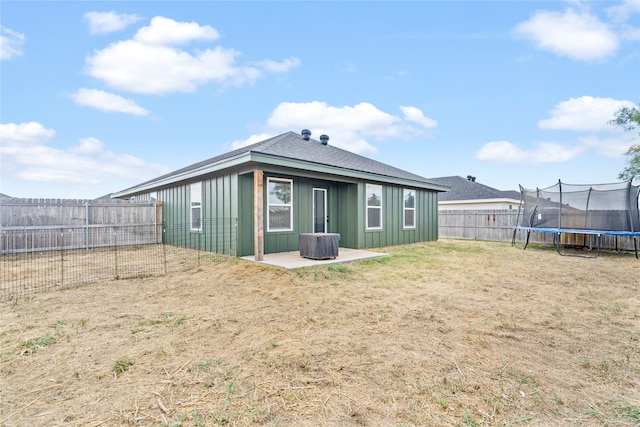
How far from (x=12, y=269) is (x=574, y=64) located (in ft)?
56.1

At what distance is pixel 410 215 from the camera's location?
11.0m

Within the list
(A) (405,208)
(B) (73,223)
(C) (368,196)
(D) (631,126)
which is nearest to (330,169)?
(C) (368,196)

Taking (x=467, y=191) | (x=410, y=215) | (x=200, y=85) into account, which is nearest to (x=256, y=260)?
(x=410, y=215)

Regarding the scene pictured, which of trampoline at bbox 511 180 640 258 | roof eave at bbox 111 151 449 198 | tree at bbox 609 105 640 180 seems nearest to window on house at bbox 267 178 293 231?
roof eave at bbox 111 151 449 198

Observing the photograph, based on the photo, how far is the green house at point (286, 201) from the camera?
718 centimetres

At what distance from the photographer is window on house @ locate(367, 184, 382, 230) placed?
9.37 m

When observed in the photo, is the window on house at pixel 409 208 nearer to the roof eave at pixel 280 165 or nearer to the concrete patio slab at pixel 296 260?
the roof eave at pixel 280 165

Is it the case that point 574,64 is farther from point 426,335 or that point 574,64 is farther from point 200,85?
point 200,85

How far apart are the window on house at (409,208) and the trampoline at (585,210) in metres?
3.94

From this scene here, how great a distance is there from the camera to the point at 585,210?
9.41 m

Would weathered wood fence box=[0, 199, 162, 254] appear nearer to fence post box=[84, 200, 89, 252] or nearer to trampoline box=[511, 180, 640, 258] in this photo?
fence post box=[84, 200, 89, 252]

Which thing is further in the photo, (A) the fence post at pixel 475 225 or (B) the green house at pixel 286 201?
(A) the fence post at pixel 475 225

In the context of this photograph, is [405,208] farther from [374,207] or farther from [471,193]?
[471,193]

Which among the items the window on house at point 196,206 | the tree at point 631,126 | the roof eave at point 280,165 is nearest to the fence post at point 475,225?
the roof eave at point 280,165
